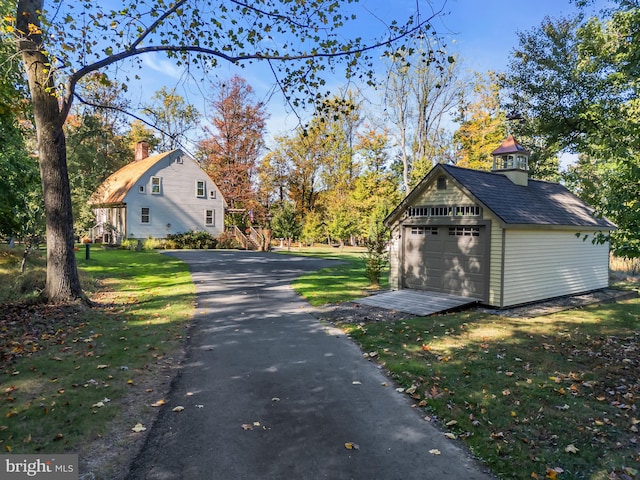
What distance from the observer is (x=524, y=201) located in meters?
14.1

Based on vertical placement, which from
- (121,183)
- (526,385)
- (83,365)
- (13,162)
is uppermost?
(121,183)

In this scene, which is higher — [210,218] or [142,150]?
[142,150]

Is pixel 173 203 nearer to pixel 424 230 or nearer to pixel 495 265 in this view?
pixel 424 230

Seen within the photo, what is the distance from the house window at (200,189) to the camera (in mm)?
35375

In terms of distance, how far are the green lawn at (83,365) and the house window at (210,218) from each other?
2418cm

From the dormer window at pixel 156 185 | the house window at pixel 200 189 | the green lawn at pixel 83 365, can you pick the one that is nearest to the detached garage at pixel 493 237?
the green lawn at pixel 83 365

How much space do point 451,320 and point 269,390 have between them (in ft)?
21.2

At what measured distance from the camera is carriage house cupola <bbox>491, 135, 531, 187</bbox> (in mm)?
15305

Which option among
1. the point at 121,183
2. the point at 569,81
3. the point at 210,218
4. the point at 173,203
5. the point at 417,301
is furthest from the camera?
the point at 210,218

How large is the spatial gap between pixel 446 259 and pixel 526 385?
307 inches

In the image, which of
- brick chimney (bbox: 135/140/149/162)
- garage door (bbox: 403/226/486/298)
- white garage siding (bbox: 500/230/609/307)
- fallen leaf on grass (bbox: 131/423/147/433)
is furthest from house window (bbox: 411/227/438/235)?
brick chimney (bbox: 135/140/149/162)

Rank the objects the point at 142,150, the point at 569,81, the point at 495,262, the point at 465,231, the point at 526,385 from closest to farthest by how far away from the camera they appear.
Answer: the point at 526,385 → the point at 495,262 → the point at 465,231 → the point at 569,81 → the point at 142,150

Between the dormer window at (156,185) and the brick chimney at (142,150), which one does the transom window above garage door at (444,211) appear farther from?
the brick chimney at (142,150)

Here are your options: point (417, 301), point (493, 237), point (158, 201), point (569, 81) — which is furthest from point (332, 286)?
point (158, 201)
